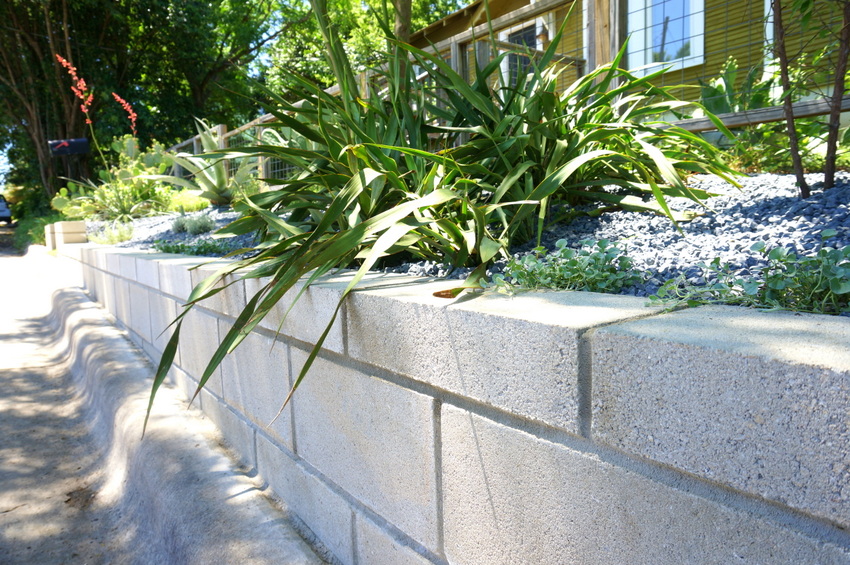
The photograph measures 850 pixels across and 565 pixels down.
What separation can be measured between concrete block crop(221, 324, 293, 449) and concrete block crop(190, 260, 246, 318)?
0.13 m

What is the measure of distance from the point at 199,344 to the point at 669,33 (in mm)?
8268

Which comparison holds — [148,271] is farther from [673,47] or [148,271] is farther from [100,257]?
[673,47]

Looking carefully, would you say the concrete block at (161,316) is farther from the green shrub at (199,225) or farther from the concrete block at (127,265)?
the green shrub at (199,225)

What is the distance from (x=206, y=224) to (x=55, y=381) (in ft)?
5.45

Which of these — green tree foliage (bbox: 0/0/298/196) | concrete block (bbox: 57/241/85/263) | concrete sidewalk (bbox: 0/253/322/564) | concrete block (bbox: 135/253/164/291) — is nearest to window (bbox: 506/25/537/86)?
concrete sidewalk (bbox: 0/253/322/564)

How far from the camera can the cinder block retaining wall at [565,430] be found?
84 cm

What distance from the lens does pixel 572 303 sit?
53.9 inches

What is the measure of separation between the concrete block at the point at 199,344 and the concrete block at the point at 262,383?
17 cm

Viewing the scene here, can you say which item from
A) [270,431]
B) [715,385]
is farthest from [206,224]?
[715,385]

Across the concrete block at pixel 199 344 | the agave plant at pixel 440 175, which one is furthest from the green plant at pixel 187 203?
the agave plant at pixel 440 175

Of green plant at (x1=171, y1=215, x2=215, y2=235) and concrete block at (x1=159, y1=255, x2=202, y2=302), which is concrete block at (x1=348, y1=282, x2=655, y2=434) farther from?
green plant at (x1=171, y1=215, x2=215, y2=235)

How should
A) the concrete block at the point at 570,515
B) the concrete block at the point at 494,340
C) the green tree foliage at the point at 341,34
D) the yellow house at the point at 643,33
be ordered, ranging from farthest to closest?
1. the green tree foliage at the point at 341,34
2. the yellow house at the point at 643,33
3. the concrete block at the point at 494,340
4. the concrete block at the point at 570,515

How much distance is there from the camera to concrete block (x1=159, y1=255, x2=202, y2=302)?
120 inches

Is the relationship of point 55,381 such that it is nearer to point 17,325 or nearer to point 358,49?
point 17,325
